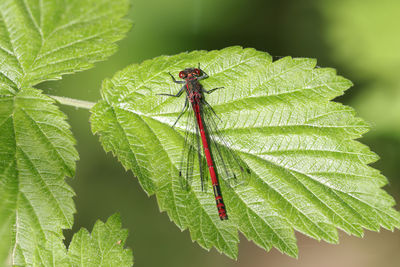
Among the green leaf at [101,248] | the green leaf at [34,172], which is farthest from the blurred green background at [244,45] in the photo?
the green leaf at [101,248]

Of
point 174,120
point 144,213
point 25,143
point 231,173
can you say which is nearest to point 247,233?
point 231,173

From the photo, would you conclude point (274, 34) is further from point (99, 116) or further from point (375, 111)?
point (99, 116)

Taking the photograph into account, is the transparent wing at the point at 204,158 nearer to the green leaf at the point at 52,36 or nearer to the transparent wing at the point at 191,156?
the transparent wing at the point at 191,156

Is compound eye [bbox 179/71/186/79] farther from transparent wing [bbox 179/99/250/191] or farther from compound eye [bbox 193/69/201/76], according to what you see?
transparent wing [bbox 179/99/250/191]

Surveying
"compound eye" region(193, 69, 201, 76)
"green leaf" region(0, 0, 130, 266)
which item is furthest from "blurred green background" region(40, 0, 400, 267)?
"compound eye" region(193, 69, 201, 76)

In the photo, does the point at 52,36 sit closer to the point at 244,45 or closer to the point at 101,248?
the point at 101,248

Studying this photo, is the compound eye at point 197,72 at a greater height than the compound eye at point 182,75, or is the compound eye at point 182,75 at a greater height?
the compound eye at point 197,72

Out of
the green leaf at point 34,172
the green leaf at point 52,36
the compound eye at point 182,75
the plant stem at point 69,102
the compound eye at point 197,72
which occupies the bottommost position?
the green leaf at point 34,172
